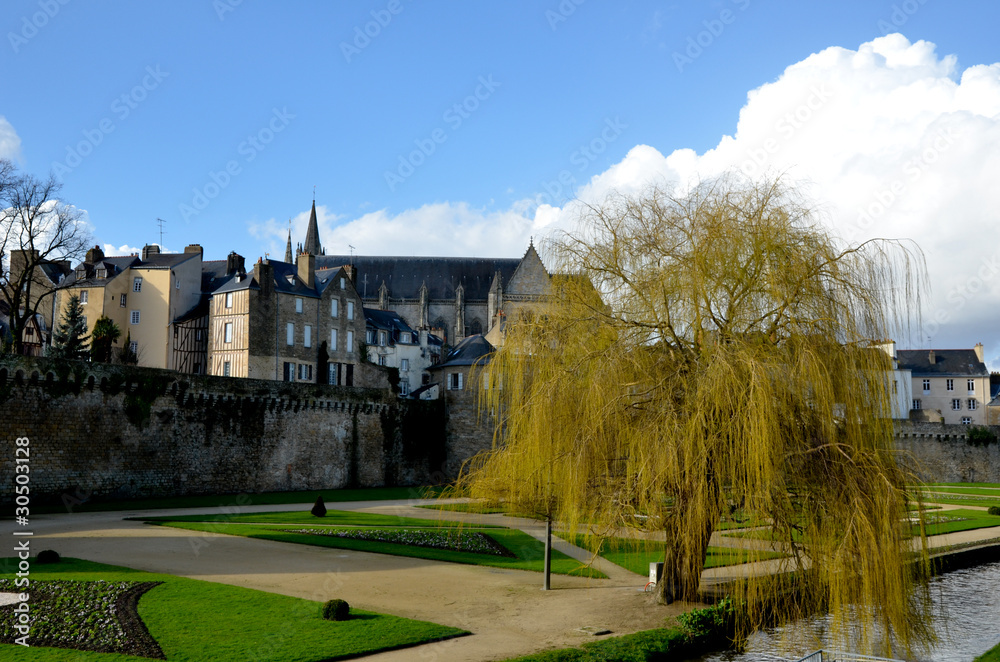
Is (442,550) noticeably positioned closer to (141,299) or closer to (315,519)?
(315,519)

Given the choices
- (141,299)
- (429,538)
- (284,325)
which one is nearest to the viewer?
(429,538)

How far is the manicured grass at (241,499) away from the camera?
1040 inches

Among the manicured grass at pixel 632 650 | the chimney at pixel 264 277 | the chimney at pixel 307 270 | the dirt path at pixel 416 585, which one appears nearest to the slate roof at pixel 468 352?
the chimney at pixel 307 270

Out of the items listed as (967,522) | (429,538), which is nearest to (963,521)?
(967,522)

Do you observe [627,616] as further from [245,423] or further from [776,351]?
[245,423]

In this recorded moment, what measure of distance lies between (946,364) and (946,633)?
5773cm

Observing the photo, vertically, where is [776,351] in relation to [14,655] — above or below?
above

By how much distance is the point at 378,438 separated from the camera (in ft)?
135

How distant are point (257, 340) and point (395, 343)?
15904 mm

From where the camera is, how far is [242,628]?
1087cm

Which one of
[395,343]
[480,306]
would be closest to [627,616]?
[395,343]

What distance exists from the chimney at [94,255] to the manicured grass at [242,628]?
1534 inches

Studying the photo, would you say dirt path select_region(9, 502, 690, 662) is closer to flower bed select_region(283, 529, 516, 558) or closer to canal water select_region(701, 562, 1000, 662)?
canal water select_region(701, 562, 1000, 662)

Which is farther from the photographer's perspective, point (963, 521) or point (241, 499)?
point (241, 499)
